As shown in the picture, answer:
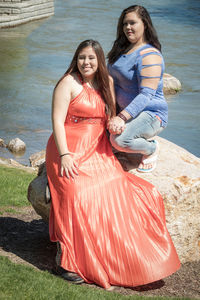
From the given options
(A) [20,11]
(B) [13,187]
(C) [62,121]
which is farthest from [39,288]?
(A) [20,11]

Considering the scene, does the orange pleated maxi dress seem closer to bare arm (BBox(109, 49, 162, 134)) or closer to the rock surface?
bare arm (BBox(109, 49, 162, 134))

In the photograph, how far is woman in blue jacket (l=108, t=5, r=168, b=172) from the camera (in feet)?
16.1

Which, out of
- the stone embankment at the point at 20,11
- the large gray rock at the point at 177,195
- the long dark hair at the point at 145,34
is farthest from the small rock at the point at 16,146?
the stone embankment at the point at 20,11

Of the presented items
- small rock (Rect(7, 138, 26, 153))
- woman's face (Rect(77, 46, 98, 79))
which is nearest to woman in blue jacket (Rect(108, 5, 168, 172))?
woman's face (Rect(77, 46, 98, 79))

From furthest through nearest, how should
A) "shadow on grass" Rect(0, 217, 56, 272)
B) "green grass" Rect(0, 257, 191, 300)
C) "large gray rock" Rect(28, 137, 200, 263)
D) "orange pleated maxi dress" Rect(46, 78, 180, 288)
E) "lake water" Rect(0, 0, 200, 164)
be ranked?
"lake water" Rect(0, 0, 200, 164), "large gray rock" Rect(28, 137, 200, 263), "shadow on grass" Rect(0, 217, 56, 272), "orange pleated maxi dress" Rect(46, 78, 180, 288), "green grass" Rect(0, 257, 191, 300)

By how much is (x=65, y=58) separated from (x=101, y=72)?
62.8 feet

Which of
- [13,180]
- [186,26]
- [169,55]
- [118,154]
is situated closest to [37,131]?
[13,180]

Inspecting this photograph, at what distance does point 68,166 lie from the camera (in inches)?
188

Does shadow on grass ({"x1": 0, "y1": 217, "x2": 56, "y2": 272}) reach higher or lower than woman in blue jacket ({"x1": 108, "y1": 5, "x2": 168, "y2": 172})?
lower

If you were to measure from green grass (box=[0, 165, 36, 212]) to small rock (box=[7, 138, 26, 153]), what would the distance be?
3.14m

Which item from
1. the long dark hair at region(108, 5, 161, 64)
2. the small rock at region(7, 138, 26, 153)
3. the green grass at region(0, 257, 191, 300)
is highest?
the long dark hair at region(108, 5, 161, 64)

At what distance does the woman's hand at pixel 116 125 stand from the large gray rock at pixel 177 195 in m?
0.62

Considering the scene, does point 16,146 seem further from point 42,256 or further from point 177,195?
point 177,195

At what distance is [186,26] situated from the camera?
107 ft
